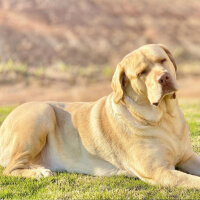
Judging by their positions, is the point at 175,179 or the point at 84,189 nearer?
the point at 175,179

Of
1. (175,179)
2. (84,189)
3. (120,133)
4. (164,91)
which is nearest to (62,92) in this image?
(120,133)

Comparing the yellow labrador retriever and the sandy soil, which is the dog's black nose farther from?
the sandy soil

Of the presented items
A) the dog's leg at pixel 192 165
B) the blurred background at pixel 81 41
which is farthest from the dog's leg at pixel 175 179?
the blurred background at pixel 81 41

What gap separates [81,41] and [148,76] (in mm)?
16854

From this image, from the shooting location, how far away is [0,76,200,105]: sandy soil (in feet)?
51.6

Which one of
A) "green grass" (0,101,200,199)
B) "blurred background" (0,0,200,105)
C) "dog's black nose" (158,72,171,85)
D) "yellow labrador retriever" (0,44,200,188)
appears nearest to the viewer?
"green grass" (0,101,200,199)

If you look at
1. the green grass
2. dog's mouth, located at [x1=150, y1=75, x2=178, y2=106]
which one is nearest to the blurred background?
the green grass

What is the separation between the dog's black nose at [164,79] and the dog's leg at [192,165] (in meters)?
1.11

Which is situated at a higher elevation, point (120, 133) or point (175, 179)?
point (120, 133)

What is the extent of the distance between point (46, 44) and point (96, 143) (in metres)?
16.1

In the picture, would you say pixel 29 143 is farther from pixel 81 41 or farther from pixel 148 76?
pixel 81 41

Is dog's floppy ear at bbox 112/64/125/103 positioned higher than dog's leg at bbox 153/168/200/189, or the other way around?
dog's floppy ear at bbox 112/64/125/103

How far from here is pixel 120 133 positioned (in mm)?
4621

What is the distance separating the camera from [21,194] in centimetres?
429
